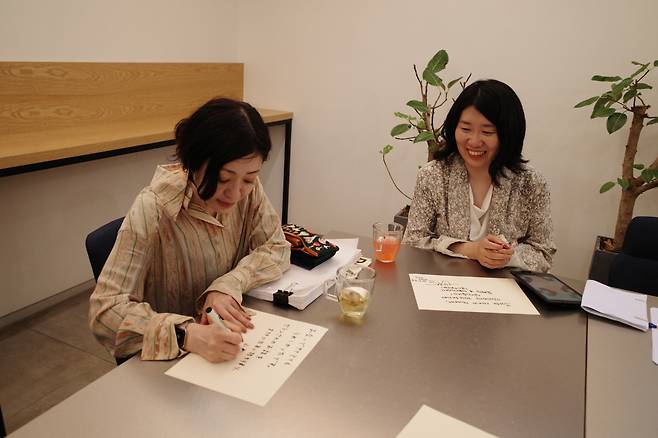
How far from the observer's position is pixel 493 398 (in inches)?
35.1

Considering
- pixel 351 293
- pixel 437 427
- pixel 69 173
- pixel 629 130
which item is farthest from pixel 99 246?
pixel 629 130

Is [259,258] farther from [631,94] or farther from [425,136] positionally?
[631,94]

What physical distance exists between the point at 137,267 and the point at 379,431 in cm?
63

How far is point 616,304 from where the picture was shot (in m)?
1.27

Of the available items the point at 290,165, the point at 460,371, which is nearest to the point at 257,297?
the point at 460,371

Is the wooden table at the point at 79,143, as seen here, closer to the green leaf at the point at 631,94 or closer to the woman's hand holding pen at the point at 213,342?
the woman's hand holding pen at the point at 213,342

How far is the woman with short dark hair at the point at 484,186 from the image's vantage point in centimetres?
168

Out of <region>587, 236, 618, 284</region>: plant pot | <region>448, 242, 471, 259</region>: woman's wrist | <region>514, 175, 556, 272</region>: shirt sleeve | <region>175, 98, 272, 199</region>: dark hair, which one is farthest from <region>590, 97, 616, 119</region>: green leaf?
<region>175, 98, 272, 199</region>: dark hair

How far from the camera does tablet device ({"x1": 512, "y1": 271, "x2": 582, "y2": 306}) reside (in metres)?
1.24

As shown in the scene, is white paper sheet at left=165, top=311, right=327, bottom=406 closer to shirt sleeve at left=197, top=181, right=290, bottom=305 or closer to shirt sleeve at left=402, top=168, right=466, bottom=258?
shirt sleeve at left=197, top=181, right=290, bottom=305

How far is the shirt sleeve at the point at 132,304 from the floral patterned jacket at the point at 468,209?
91 cm

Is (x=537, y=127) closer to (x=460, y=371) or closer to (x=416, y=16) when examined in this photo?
(x=416, y=16)

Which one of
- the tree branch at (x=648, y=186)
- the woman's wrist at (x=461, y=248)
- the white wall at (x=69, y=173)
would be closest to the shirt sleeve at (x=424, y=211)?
the woman's wrist at (x=461, y=248)

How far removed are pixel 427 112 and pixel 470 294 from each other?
153 cm
